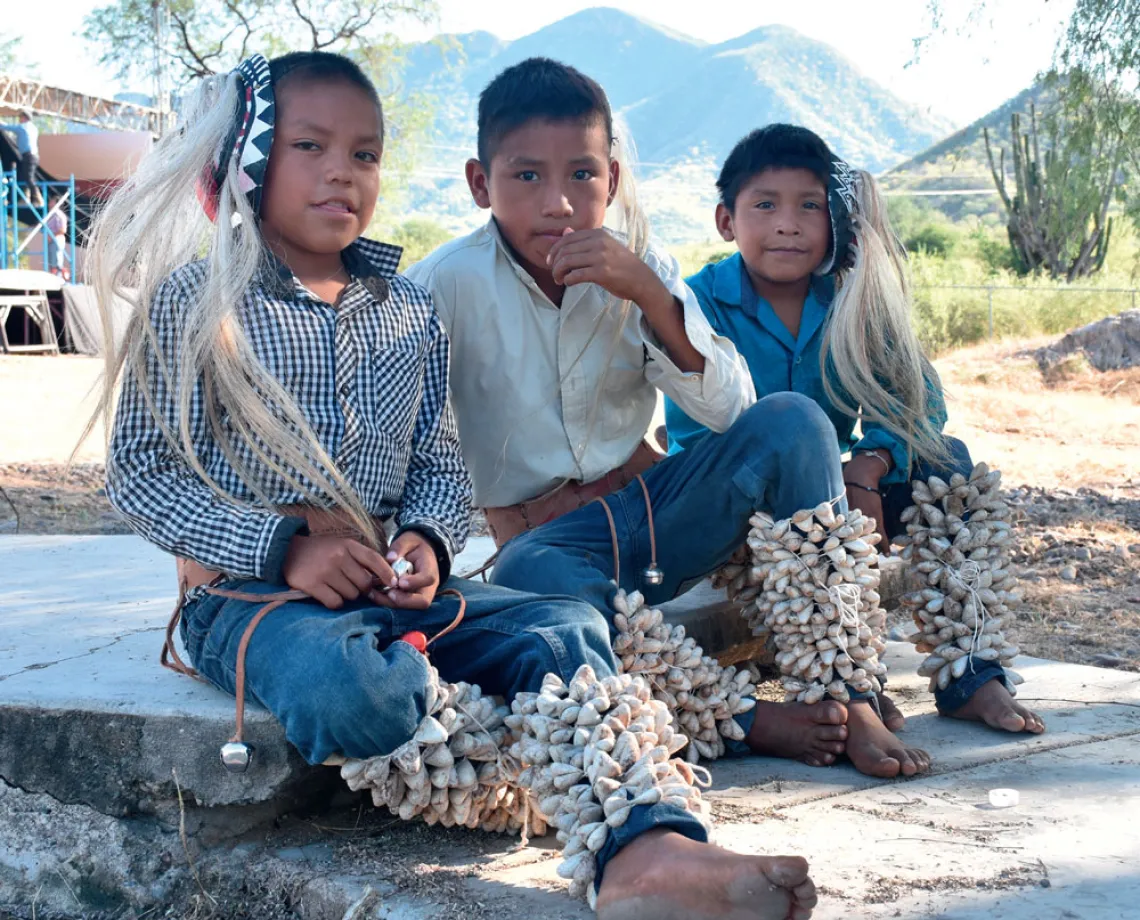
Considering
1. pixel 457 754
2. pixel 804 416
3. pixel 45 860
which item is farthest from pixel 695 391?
pixel 45 860

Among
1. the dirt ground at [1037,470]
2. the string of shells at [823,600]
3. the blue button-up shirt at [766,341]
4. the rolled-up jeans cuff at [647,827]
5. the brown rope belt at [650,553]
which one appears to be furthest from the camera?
the dirt ground at [1037,470]

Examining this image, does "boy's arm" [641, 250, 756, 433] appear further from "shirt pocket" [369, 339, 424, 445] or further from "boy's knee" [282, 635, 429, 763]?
"boy's knee" [282, 635, 429, 763]

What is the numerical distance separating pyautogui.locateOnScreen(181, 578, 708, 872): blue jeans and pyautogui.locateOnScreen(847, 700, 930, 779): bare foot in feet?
1.78

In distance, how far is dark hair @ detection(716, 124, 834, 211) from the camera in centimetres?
291

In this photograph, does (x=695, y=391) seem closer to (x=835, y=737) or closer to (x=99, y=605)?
(x=835, y=737)

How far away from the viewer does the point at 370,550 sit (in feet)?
6.37

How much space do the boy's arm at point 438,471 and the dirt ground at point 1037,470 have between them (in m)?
1.30

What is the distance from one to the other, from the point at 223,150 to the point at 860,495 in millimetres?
1471

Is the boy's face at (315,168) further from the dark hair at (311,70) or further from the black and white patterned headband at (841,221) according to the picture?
the black and white patterned headband at (841,221)

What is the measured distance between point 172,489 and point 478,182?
1.06 meters

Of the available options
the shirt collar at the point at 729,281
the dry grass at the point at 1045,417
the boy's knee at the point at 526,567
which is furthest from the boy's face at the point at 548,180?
the dry grass at the point at 1045,417

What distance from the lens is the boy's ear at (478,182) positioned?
2641 mm

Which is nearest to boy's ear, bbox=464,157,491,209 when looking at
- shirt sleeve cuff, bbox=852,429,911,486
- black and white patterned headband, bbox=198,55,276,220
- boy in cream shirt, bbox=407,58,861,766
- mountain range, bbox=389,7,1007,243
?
boy in cream shirt, bbox=407,58,861,766

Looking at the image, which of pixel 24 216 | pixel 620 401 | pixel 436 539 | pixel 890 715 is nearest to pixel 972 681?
pixel 890 715
